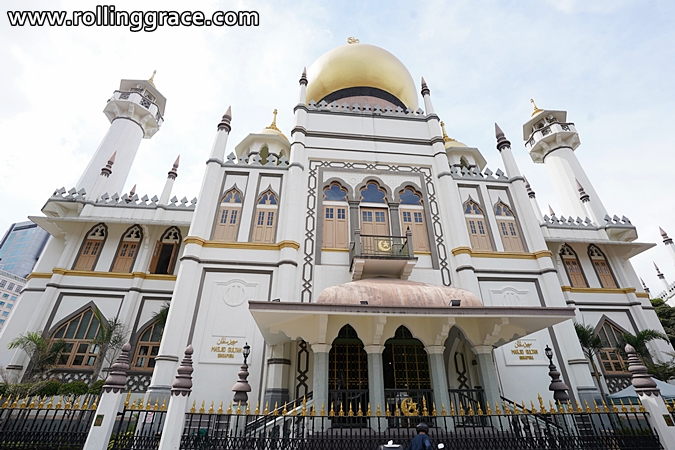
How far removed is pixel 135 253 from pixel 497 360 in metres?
13.9

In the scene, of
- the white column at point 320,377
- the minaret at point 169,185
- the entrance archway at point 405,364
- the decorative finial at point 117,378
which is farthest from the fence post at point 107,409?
the minaret at point 169,185

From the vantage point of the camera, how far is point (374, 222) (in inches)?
492

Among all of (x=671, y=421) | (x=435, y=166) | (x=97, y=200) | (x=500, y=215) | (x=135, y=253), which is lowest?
(x=671, y=421)

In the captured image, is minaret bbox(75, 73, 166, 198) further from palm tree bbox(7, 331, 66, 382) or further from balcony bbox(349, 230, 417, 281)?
balcony bbox(349, 230, 417, 281)

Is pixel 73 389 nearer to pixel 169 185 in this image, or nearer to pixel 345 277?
pixel 169 185

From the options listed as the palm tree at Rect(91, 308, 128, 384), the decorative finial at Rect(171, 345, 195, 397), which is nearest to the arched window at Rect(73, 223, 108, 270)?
the palm tree at Rect(91, 308, 128, 384)

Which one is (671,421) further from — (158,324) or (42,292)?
(42,292)

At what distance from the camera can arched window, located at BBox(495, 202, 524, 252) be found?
12688 mm

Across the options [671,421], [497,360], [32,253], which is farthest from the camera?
[32,253]

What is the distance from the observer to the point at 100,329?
12.3 meters

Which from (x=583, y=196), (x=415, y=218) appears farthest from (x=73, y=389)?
(x=583, y=196)

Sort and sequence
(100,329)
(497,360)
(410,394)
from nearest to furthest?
(410,394)
(497,360)
(100,329)

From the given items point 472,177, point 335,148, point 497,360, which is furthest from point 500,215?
point 335,148

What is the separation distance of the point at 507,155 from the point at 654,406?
33.0 ft
